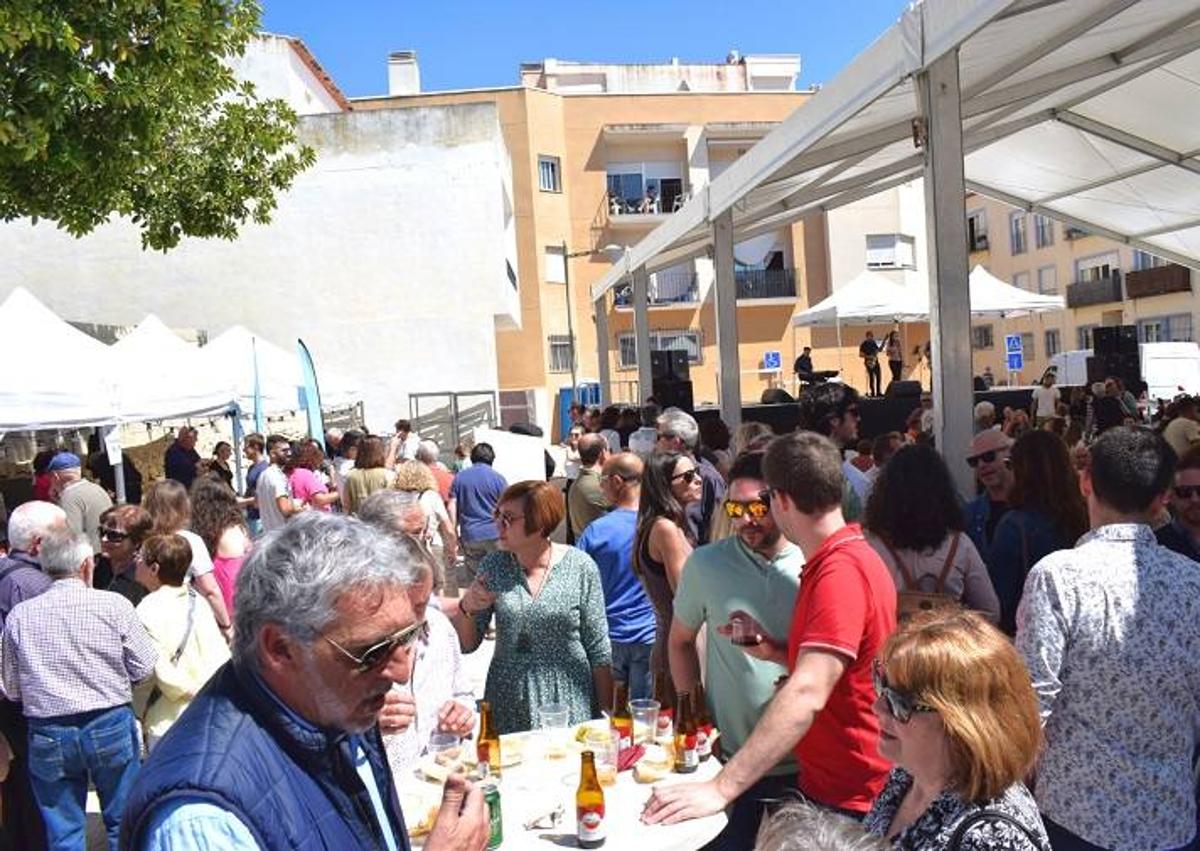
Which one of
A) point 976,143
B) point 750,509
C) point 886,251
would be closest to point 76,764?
point 750,509

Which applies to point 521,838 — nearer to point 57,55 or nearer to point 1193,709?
point 1193,709

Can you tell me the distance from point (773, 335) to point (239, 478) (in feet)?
80.2

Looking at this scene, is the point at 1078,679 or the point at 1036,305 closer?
the point at 1078,679

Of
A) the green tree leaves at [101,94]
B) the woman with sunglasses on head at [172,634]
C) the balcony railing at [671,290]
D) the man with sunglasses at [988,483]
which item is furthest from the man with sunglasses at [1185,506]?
the balcony railing at [671,290]

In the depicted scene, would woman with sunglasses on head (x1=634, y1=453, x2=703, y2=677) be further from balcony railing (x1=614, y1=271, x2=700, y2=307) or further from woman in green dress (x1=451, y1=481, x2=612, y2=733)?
balcony railing (x1=614, y1=271, x2=700, y2=307)

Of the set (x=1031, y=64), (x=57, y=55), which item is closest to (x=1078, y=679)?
(x=1031, y=64)

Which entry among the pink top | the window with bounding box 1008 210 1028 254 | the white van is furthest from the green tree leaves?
the window with bounding box 1008 210 1028 254

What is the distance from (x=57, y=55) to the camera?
22.3 feet

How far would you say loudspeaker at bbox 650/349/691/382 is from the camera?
1714 centimetres

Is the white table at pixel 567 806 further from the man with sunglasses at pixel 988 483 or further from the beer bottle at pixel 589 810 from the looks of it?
the man with sunglasses at pixel 988 483

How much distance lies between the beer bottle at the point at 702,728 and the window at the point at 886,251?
32.9 metres

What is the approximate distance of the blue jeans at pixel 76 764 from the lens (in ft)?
13.9

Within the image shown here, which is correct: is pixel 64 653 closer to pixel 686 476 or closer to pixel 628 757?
pixel 628 757

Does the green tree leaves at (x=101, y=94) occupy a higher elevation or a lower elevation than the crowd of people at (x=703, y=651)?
higher
